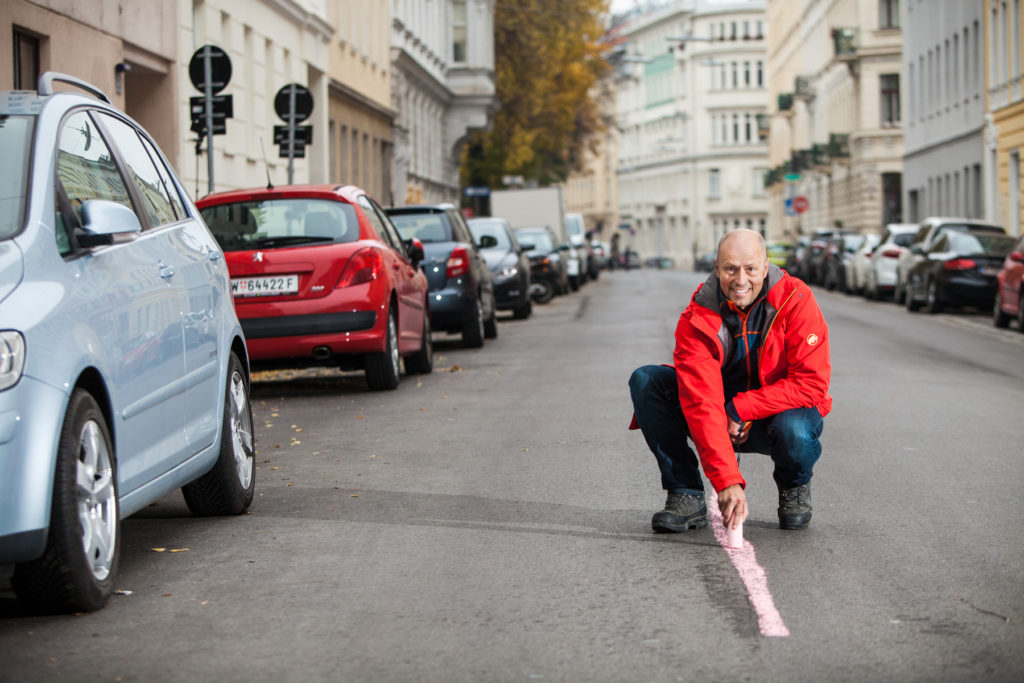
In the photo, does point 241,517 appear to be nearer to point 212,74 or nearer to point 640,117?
point 212,74

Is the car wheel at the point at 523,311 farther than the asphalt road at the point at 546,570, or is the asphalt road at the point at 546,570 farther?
the car wheel at the point at 523,311

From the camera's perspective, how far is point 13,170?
5.99m

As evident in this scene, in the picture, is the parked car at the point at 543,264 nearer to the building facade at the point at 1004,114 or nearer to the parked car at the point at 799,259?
the building facade at the point at 1004,114

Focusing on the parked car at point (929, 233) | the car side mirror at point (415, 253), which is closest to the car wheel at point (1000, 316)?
the parked car at point (929, 233)

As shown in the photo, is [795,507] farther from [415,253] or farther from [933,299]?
[933,299]

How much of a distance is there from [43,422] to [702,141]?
13082cm

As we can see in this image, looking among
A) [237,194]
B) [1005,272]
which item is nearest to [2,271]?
[237,194]

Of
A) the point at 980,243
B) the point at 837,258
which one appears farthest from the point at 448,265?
the point at 837,258

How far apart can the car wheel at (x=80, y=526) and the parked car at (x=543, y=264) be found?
28.3m

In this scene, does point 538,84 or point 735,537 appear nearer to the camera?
point 735,537

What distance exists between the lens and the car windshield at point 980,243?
28984 millimetres

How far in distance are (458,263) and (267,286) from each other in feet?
19.0

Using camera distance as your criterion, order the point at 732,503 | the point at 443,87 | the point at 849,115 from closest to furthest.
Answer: the point at 732,503 → the point at 443,87 → the point at 849,115

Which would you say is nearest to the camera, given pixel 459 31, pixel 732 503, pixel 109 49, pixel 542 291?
pixel 732 503
